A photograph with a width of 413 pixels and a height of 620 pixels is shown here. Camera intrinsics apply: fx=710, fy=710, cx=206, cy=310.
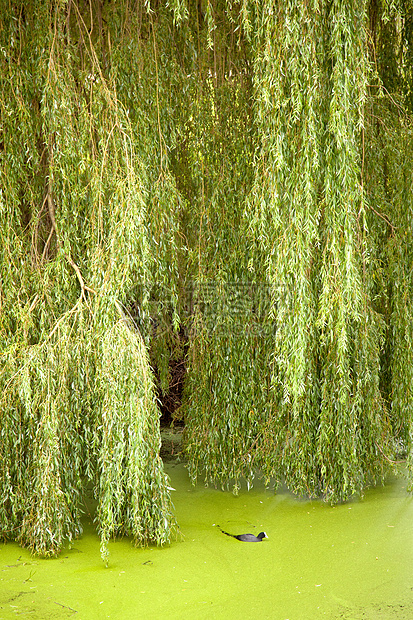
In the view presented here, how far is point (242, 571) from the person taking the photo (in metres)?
3.41

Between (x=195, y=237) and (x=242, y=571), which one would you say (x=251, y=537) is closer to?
(x=242, y=571)

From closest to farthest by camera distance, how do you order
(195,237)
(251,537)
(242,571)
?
1. (242,571)
2. (251,537)
3. (195,237)

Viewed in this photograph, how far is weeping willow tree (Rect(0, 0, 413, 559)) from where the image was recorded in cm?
355

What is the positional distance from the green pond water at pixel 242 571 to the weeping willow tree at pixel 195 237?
16 centimetres

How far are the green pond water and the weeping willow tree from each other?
6.3 inches

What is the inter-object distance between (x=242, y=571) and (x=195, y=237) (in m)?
1.98

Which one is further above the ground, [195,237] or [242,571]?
[195,237]

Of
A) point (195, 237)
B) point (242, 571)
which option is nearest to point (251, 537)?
point (242, 571)

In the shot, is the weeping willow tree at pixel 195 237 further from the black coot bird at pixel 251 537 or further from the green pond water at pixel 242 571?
the black coot bird at pixel 251 537

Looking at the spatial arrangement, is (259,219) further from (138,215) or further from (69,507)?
(69,507)

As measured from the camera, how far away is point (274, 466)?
4.27m

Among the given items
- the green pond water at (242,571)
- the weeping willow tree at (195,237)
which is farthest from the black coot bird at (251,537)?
the weeping willow tree at (195,237)

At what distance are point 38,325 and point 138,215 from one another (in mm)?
795

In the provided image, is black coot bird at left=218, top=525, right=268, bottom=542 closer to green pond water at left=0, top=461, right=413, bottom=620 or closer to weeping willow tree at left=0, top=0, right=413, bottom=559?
green pond water at left=0, top=461, right=413, bottom=620
